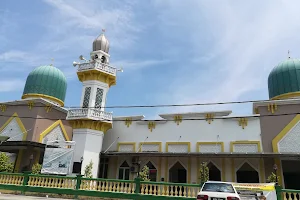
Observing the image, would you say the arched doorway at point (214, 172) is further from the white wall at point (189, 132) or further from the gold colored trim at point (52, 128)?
the gold colored trim at point (52, 128)

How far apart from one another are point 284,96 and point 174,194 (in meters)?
13.6

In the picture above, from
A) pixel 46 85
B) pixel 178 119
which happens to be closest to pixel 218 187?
pixel 178 119

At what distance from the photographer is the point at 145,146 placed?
22.5 meters

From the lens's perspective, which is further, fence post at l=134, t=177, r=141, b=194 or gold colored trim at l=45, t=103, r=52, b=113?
gold colored trim at l=45, t=103, r=52, b=113

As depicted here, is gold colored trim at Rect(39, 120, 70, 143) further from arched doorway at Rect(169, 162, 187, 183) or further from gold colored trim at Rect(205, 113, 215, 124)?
gold colored trim at Rect(205, 113, 215, 124)

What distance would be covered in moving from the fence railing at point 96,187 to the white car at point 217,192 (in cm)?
343

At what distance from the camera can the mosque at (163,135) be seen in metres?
19.4

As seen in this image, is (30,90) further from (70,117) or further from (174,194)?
(174,194)

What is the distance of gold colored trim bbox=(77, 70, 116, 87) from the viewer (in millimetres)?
22875

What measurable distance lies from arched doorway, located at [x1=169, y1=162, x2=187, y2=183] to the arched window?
3.79 m

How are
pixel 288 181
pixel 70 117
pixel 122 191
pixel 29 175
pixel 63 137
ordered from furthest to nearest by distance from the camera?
pixel 63 137 < pixel 70 117 < pixel 288 181 < pixel 29 175 < pixel 122 191

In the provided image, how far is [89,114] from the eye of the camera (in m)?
21.4

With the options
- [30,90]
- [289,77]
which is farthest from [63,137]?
[289,77]

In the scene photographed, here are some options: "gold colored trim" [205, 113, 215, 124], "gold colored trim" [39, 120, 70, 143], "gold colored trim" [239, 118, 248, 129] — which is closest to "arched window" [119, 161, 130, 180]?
"gold colored trim" [39, 120, 70, 143]
